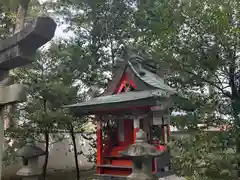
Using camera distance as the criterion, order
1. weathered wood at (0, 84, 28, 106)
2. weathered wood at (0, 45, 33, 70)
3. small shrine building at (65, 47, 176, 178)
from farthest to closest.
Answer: small shrine building at (65, 47, 176, 178) < weathered wood at (0, 84, 28, 106) < weathered wood at (0, 45, 33, 70)

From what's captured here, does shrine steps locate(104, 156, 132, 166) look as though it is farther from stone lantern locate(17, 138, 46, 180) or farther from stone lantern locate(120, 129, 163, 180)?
stone lantern locate(17, 138, 46, 180)

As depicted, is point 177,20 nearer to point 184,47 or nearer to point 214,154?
point 184,47

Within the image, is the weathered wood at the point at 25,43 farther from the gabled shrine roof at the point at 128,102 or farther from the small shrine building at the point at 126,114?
the small shrine building at the point at 126,114

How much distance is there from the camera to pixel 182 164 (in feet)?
15.0

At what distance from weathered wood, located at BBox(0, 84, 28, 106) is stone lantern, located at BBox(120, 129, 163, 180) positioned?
3.01 m

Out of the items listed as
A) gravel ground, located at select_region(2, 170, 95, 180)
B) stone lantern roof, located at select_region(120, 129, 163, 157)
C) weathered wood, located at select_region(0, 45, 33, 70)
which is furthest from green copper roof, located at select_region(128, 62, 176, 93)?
gravel ground, located at select_region(2, 170, 95, 180)

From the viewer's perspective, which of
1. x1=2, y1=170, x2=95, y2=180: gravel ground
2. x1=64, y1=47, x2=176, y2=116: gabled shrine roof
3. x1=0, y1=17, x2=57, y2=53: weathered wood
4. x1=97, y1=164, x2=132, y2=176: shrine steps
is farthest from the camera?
x1=2, y1=170, x2=95, y2=180: gravel ground

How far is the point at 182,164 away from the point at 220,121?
1.02 m

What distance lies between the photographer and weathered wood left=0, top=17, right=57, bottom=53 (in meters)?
3.04

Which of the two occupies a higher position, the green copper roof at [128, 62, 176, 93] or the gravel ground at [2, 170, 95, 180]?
the green copper roof at [128, 62, 176, 93]

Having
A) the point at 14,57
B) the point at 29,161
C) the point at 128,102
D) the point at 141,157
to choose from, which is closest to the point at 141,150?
the point at 141,157

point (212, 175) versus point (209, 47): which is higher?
point (209, 47)

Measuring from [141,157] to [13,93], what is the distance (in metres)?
3.25

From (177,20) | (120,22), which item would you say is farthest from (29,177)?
(120,22)
